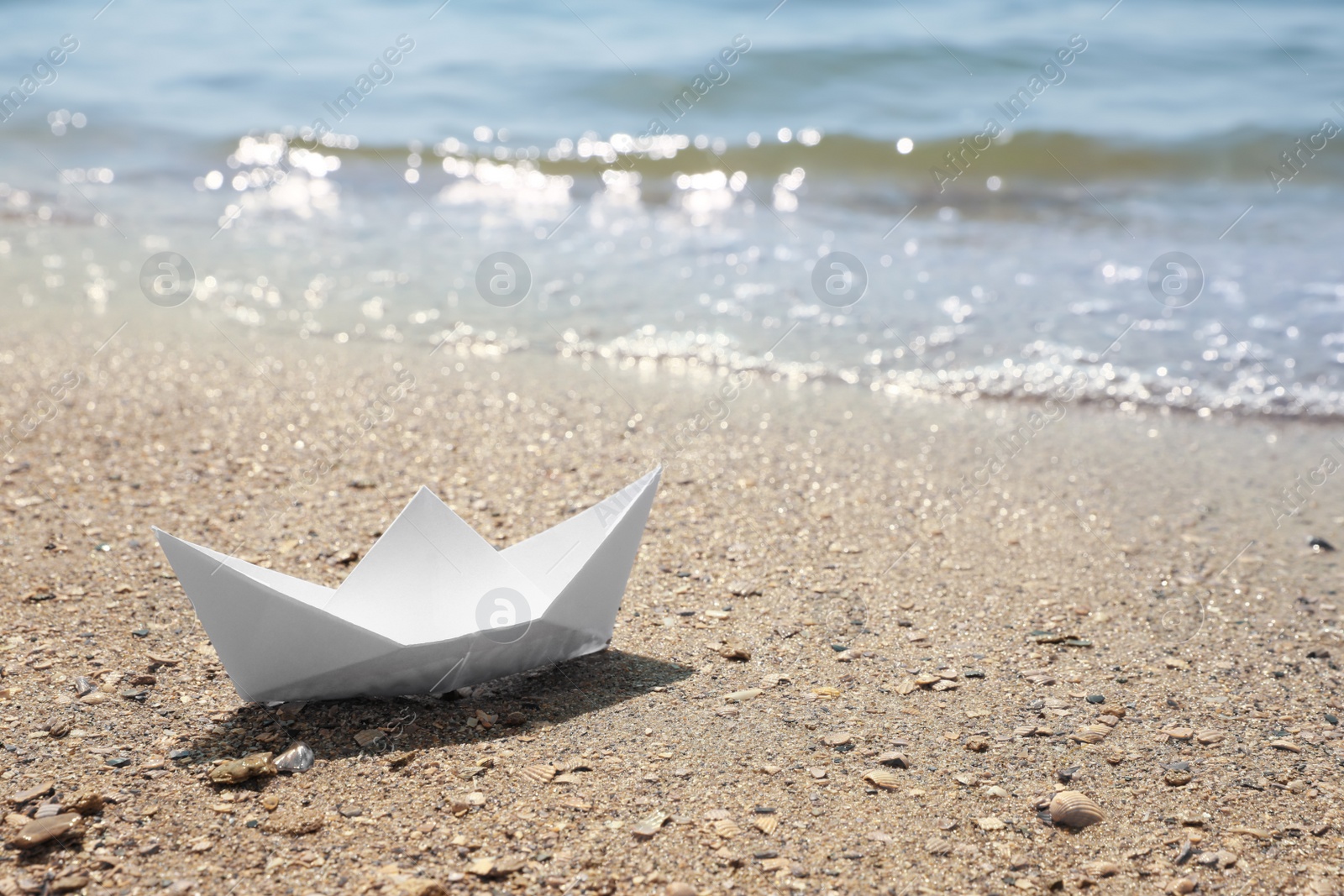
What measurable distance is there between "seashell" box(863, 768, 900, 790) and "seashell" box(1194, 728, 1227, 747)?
2.17 feet

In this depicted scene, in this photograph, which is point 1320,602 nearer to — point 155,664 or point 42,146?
point 155,664

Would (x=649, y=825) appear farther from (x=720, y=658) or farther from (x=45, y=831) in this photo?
(x=45, y=831)

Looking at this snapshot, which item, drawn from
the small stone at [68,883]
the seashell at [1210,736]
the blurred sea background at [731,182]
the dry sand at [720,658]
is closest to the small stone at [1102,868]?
the dry sand at [720,658]

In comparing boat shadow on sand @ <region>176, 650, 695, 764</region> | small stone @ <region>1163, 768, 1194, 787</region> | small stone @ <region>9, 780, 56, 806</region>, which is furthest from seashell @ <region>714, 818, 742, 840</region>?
small stone @ <region>9, 780, 56, 806</region>

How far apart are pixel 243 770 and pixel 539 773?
50 centimetres

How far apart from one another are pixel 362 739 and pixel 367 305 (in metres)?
3.54

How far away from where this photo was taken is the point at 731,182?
7887 mm

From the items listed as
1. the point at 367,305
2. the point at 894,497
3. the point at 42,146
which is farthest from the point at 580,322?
the point at 42,146

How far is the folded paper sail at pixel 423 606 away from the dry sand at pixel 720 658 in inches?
3.5

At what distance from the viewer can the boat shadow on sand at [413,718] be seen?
1.88m

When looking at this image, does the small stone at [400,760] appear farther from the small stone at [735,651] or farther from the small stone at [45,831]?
the small stone at [735,651]

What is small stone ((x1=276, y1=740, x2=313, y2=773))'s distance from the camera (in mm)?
1809

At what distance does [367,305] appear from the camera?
508 centimetres

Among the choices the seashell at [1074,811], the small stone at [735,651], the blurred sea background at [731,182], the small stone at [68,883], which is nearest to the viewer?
the small stone at [68,883]
